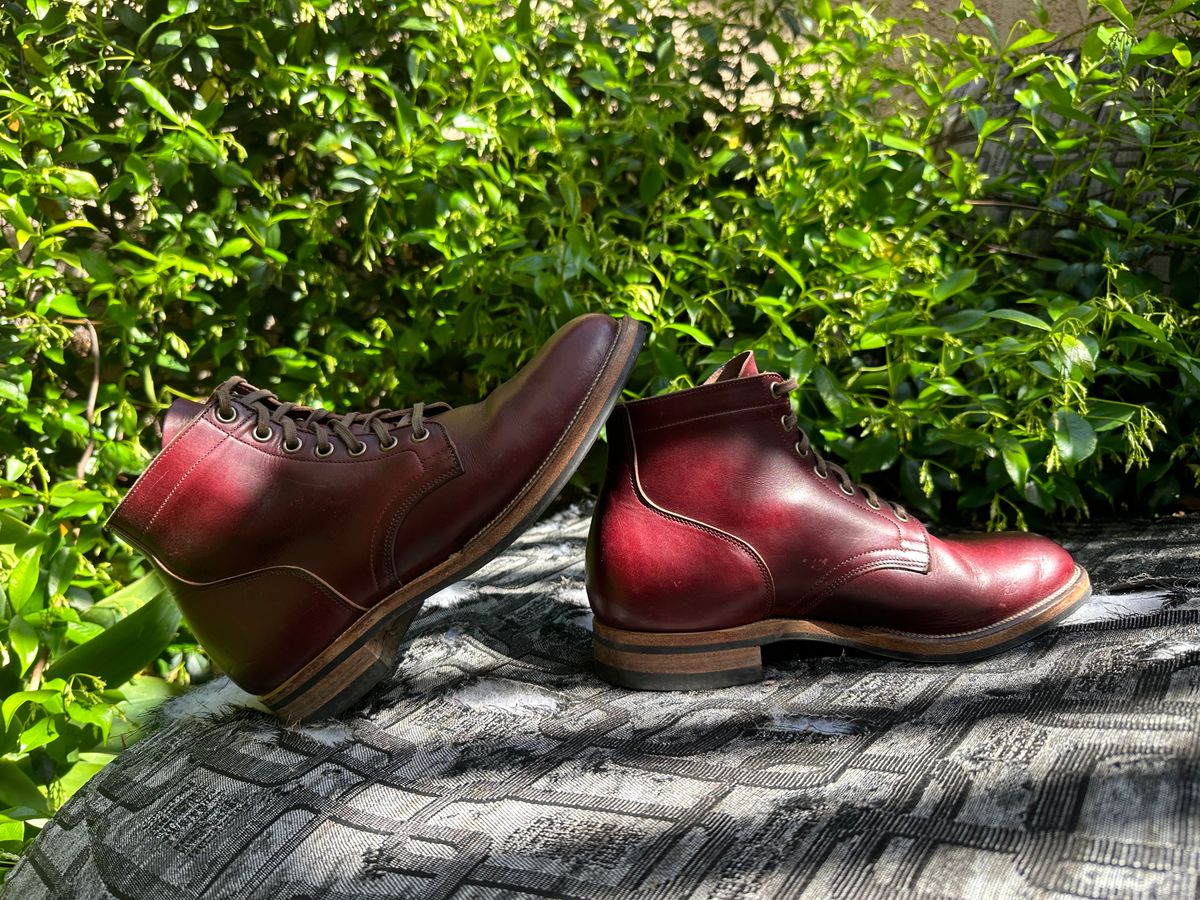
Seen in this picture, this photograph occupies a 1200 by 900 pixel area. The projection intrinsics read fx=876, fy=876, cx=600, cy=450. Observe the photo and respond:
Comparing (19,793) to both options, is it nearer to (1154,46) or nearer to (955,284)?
(955,284)

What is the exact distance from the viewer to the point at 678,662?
104 centimetres

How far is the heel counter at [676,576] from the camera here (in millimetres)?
1033

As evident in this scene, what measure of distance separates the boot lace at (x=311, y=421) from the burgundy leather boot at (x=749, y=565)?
0.89ft

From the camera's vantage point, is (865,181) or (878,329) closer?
(878,329)

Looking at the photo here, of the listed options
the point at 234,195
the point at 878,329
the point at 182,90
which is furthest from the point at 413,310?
the point at 878,329

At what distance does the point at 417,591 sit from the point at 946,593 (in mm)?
626

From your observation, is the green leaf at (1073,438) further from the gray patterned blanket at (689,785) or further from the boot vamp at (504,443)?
the boot vamp at (504,443)

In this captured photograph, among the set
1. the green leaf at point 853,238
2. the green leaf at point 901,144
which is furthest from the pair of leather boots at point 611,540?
the green leaf at point 901,144

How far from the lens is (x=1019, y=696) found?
908 mm

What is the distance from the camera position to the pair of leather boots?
3.21 feet

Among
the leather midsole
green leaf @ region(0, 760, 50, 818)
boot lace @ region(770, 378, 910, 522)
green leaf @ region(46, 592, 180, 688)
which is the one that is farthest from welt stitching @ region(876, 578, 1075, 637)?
green leaf @ region(0, 760, 50, 818)

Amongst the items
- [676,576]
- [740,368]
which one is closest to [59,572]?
[676,576]

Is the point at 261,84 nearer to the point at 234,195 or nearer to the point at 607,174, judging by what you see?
the point at 234,195

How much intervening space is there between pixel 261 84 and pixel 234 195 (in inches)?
8.9
